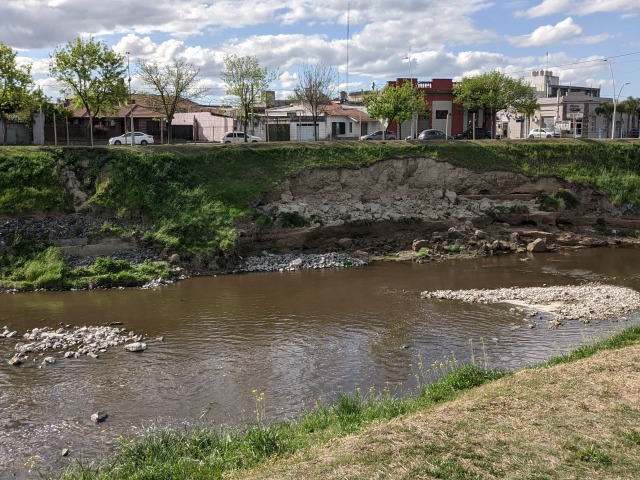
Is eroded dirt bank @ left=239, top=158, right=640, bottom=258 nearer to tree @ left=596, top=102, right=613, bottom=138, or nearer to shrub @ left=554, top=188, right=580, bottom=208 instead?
shrub @ left=554, top=188, right=580, bottom=208

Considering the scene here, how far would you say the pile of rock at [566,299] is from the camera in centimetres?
2342

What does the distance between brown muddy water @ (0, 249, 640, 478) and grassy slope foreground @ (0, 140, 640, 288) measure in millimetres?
3126

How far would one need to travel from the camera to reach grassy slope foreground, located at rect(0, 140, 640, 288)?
32.2m

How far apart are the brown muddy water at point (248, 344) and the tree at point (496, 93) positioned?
24.0 meters

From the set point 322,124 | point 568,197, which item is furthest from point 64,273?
point 322,124

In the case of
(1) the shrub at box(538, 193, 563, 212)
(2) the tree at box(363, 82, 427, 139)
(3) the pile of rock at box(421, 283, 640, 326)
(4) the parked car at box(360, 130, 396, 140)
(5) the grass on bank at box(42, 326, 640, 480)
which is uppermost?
(2) the tree at box(363, 82, 427, 139)

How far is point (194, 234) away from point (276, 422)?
2078 cm

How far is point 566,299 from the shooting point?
2559 cm

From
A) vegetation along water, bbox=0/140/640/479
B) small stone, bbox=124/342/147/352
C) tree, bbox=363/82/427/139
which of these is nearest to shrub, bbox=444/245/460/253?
vegetation along water, bbox=0/140/640/479

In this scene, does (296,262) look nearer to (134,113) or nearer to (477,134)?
(134,113)

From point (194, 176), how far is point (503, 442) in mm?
31196

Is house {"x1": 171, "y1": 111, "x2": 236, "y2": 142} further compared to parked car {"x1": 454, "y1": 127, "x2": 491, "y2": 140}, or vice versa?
house {"x1": 171, "y1": 111, "x2": 236, "y2": 142}

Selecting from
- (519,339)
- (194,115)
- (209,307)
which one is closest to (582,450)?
(519,339)

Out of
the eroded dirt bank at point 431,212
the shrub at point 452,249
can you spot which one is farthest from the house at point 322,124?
the shrub at point 452,249
